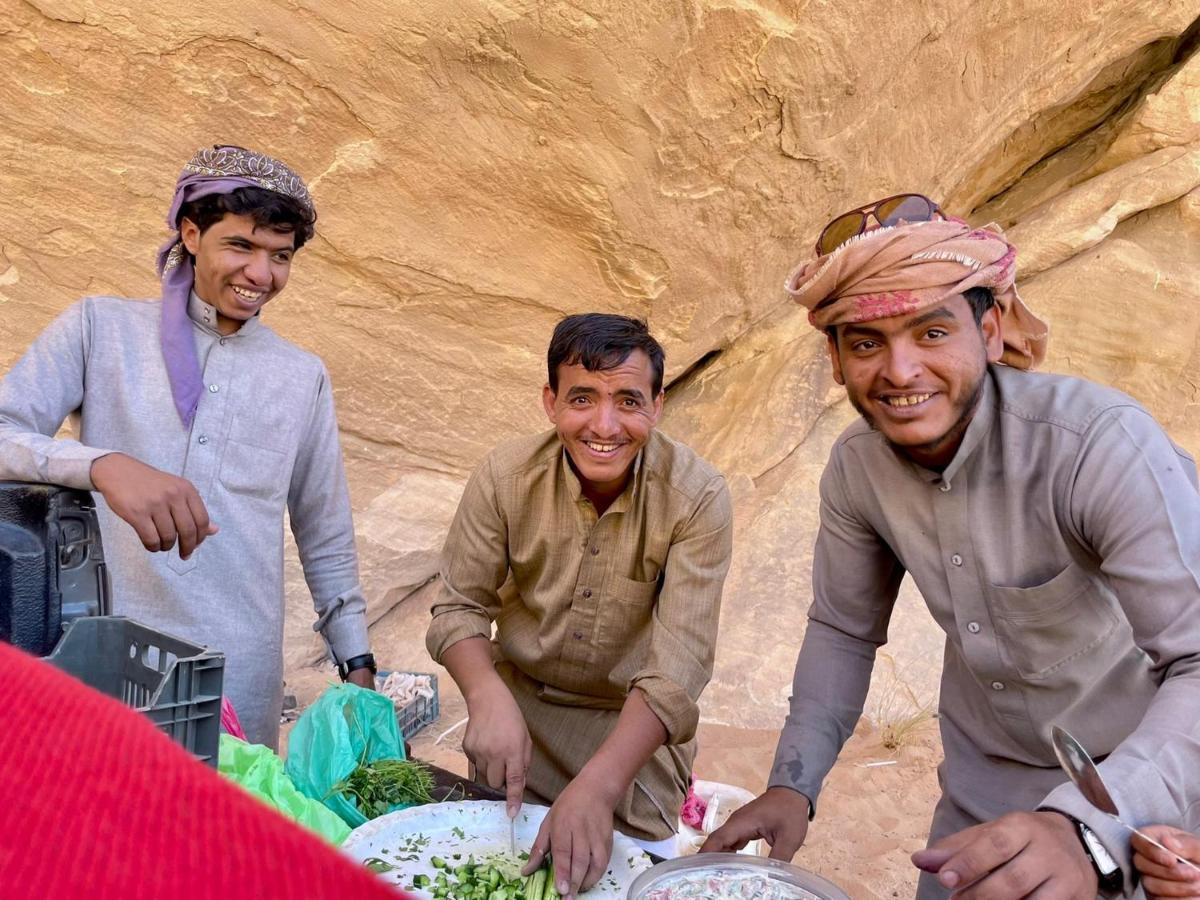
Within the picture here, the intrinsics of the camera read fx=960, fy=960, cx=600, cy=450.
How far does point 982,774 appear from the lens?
2.11m

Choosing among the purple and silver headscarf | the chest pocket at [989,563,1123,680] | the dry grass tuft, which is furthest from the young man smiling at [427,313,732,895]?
the dry grass tuft

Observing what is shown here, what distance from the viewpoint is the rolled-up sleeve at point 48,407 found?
1.98 meters

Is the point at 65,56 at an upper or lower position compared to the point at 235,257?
upper

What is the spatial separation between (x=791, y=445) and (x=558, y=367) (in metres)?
4.34

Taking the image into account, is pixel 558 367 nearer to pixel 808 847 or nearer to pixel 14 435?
pixel 14 435

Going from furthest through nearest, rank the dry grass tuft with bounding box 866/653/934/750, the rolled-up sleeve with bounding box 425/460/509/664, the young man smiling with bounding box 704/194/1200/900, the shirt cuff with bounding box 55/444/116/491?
the dry grass tuft with bounding box 866/653/934/750, the rolled-up sleeve with bounding box 425/460/509/664, the shirt cuff with bounding box 55/444/116/491, the young man smiling with bounding box 704/194/1200/900

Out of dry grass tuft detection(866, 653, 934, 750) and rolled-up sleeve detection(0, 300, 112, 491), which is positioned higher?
rolled-up sleeve detection(0, 300, 112, 491)

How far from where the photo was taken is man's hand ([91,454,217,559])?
1.85 meters

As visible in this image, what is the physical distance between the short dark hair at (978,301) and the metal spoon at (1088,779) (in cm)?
91

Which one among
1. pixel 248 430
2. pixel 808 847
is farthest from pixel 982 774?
pixel 808 847

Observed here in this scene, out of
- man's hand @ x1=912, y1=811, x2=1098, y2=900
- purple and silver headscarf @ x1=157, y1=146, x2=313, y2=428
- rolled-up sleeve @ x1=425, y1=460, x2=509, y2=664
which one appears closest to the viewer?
man's hand @ x1=912, y1=811, x2=1098, y2=900

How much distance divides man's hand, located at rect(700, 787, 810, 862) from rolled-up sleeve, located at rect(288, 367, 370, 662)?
45.9 inches

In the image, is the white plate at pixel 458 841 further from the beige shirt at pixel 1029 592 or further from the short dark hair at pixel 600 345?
the short dark hair at pixel 600 345

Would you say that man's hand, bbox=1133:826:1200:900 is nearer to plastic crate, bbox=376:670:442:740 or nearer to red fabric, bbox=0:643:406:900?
red fabric, bbox=0:643:406:900
